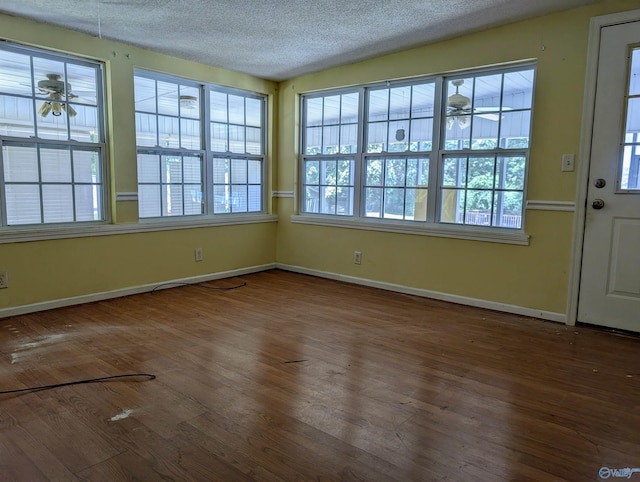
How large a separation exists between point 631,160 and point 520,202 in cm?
81

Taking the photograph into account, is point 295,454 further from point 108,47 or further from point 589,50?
point 108,47

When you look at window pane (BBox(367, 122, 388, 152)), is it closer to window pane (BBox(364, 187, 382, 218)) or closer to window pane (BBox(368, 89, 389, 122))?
window pane (BBox(368, 89, 389, 122))

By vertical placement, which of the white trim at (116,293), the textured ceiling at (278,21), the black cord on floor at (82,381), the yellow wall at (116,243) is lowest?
the black cord on floor at (82,381)

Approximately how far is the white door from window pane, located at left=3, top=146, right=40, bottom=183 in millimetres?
4312

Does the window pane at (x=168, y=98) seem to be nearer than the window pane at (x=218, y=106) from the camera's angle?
Yes

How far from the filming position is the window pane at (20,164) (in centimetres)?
339

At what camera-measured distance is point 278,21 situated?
341 cm

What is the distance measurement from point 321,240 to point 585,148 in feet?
8.98

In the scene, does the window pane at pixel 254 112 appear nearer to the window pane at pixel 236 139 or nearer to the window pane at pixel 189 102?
the window pane at pixel 236 139

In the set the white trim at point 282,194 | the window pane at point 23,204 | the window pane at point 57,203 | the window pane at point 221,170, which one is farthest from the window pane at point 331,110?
the window pane at point 23,204

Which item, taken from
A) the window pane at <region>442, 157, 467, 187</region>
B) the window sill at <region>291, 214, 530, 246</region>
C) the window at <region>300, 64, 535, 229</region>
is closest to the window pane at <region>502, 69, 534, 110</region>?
the window at <region>300, 64, 535, 229</region>

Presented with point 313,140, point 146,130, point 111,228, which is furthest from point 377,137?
point 111,228

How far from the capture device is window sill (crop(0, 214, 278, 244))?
3438 mm

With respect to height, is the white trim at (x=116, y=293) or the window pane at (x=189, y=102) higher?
the window pane at (x=189, y=102)
